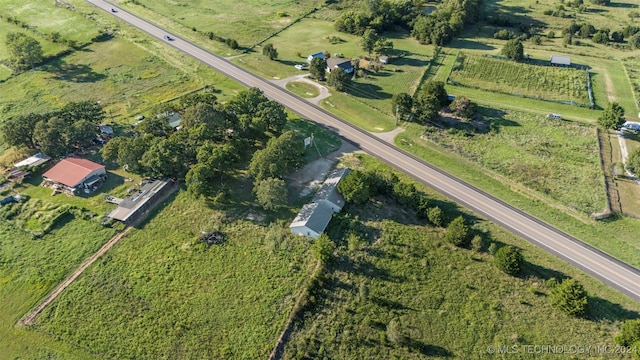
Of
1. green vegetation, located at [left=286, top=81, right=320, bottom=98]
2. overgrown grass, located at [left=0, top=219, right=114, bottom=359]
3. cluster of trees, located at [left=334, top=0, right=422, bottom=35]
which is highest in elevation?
cluster of trees, located at [left=334, top=0, right=422, bottom=35]

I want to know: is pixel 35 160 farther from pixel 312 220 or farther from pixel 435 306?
pixel 435 306

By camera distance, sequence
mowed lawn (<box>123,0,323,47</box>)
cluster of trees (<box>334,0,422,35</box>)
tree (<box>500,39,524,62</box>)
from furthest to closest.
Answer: mowed lawn (<box>123,0,323,47</box>)
cluster of trees (<box>334,0,422,35</box>)
tree (<box>500,39,524,62</box>)

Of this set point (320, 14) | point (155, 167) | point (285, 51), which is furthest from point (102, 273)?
point (320, 14)

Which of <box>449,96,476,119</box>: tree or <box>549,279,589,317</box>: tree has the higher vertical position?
<box>449,96,476,119</box>: tree

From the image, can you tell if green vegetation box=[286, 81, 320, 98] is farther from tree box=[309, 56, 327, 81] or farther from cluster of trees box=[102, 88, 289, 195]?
cluster of trees box=[102, 88, 289, 195]

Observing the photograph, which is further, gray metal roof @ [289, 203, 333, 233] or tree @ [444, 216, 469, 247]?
gray metal roof @ [289, 203, 333, 233]

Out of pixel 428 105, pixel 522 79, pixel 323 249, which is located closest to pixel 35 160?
pixel 323 249

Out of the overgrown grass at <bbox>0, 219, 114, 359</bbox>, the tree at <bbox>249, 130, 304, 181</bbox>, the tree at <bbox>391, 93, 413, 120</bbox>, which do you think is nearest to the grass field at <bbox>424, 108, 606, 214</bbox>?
the tree at <bbox>391, 93, 413, 120</bbox>
